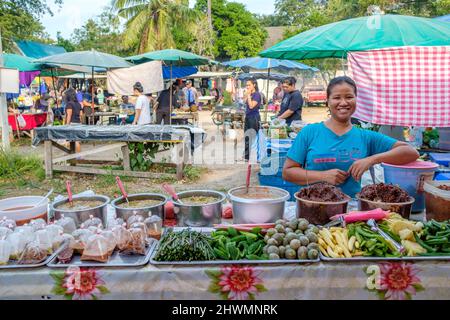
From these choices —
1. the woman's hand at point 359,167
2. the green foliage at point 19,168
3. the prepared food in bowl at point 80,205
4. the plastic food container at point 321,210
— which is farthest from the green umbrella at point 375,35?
the green foliage at point 19,168

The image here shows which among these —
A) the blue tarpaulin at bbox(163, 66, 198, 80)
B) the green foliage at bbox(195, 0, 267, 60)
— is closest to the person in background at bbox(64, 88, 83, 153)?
the blue tarpaulin at bbox(163, 66, 198, 80)

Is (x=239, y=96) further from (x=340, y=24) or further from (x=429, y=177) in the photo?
(x=429, y=177)

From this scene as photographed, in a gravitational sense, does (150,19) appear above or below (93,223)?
above

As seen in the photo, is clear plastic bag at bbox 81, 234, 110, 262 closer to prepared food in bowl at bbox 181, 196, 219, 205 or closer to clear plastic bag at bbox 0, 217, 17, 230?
clear plastic bag at bbox 0, 217, 17, 230

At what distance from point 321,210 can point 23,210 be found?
159cm

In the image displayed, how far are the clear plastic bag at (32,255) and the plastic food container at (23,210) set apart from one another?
335mm

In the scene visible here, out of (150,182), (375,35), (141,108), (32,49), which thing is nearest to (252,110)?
(141,108)

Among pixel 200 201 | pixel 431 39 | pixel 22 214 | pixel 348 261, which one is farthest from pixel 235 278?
pixel 431 39

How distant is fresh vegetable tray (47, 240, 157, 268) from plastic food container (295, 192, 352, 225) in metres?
0.85

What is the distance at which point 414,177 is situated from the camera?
8.14ft

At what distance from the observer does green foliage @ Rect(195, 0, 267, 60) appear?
28.4 meters

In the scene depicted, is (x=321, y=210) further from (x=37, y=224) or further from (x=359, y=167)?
(x=37, y=224)

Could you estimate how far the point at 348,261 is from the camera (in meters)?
1.70

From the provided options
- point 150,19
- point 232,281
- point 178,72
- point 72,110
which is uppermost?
point 150,19
